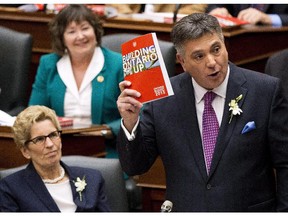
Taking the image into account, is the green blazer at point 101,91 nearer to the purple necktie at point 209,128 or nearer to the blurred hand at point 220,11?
the blurred hand at point 220,11

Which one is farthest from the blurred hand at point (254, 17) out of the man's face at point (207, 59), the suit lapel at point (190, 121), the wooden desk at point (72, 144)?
the man's face at point (207, 59)

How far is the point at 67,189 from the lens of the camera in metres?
3.36

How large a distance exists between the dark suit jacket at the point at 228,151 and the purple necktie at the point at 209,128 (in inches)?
0.8

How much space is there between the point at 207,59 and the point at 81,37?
1788 mm

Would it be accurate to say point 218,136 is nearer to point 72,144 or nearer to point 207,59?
point 207,59

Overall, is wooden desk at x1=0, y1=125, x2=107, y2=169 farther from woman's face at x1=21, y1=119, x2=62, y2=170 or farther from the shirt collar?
the shirt collar

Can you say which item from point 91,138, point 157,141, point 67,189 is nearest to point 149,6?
point 91,138

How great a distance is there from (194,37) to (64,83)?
1823mm

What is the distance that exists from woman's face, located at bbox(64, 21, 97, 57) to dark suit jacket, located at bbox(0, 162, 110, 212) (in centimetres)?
112

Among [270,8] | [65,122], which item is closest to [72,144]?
[65,122]

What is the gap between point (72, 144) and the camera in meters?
A: 3.97

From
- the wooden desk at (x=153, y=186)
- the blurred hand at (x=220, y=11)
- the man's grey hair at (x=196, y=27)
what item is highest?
the blurred hand at (x=220, y=11)

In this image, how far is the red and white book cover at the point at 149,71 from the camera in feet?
8.70

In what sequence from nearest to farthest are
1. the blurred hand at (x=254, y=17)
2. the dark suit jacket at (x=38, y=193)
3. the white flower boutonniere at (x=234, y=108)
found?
the white flower boutonniere at (x=234, y=108), the dark suit jacket at (x=38, y=193), the blurred hand at (x=254, y=17)
